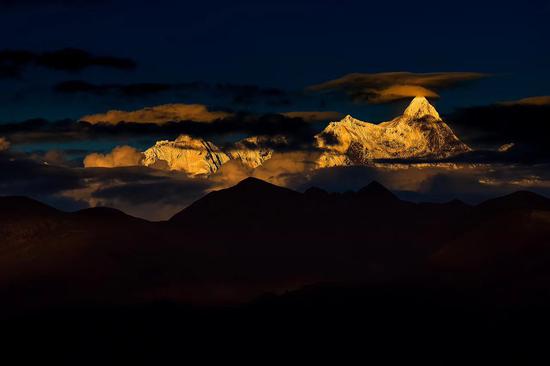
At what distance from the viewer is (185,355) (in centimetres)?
16612

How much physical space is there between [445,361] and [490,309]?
110 ft

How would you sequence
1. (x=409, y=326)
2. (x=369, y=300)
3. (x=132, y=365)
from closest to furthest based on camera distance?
1. (x=132, y=365)
2. (x=409, y=326)
3. (x=369, y=300)

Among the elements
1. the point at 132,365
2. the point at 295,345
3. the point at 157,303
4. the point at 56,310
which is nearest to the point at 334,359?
the point at 295,345

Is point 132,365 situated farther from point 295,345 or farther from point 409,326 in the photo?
point 409,326

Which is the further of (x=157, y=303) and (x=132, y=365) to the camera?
(x=157, y=303)

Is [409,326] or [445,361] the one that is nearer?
[445,361]

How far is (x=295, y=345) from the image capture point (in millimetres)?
169625

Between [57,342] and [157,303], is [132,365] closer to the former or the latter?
[57,342]

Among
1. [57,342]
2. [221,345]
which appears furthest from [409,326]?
[57,342]

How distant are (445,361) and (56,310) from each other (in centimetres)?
7381

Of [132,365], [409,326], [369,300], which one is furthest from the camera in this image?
[369,300]

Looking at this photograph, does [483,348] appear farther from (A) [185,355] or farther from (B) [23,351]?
(B) [23,351]

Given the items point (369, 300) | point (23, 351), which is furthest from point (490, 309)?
point (23, 351)

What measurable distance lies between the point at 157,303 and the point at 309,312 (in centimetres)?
3025
